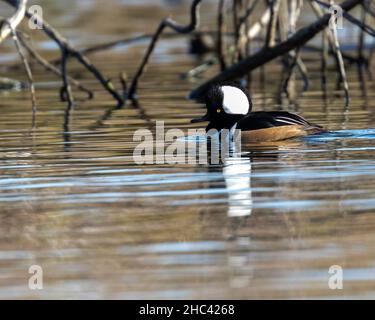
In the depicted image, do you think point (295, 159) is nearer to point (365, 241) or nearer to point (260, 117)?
point (260, 117)

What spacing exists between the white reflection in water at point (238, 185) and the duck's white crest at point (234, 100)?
160cm

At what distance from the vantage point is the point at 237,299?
6.10 meters

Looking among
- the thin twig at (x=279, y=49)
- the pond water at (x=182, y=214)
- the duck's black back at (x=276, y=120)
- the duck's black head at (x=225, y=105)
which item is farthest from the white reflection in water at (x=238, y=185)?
the thin twig at (x=279, y=49)

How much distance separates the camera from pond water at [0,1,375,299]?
650cm

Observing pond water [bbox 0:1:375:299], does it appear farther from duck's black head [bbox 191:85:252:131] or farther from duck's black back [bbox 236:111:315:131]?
duck's black head [bbox 191:85:252:131]

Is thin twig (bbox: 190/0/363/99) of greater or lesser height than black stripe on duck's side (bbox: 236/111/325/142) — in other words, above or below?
above

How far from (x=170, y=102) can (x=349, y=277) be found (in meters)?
10.2

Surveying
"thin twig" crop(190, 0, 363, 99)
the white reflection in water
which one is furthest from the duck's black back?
"thin twig" crop(190, 0, 363, 99)

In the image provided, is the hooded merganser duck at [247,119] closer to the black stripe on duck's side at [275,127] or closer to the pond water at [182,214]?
the black stripe on duck's side at [275,127]

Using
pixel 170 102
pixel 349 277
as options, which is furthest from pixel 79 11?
pixel 349 277

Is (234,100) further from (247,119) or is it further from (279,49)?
(279,49)

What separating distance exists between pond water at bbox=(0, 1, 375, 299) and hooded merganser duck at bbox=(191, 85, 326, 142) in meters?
0.17

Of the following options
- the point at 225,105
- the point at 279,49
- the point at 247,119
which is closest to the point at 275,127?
the point at 247,119

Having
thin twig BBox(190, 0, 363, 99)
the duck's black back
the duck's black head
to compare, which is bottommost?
the duck's black back
